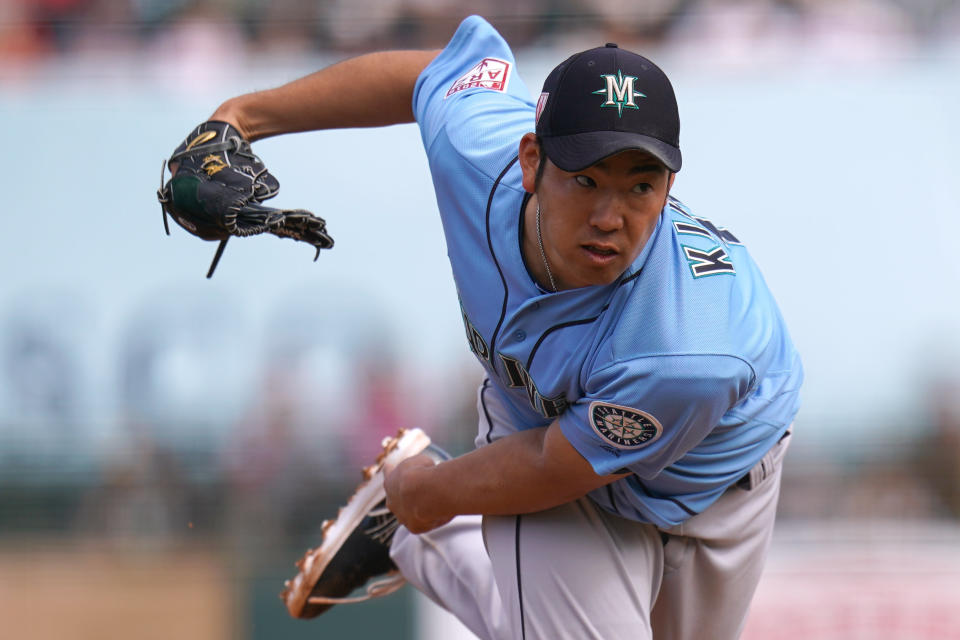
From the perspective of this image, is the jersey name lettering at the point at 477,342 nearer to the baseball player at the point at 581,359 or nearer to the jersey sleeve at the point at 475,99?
the baseball player at the point at 581,359

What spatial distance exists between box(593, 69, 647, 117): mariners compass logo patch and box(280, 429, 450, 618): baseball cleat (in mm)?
1200

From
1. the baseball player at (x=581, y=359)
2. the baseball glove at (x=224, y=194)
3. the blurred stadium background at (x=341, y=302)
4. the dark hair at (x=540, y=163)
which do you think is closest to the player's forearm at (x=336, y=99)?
the baseball player at (x=581, y=359)

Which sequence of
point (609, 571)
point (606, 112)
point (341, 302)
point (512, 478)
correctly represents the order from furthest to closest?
1. point (341, 302)
2. point (609, 571)
3. point (512, 478)
4. point (606, 112)

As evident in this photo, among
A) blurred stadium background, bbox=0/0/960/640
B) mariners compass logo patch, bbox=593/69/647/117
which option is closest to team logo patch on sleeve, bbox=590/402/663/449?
mariners compass logo patch, bbox=593/69/647/117

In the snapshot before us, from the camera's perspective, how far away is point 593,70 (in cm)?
196

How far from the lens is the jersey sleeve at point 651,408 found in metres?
1.99

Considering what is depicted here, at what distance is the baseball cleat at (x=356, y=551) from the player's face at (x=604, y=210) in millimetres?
1019

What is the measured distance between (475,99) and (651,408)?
0.76 metres

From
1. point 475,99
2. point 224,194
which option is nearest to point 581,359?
point 475,99

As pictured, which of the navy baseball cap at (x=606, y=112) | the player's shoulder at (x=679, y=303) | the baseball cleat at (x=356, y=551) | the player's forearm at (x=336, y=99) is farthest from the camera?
the baseball cleat at (x=356, y=551)

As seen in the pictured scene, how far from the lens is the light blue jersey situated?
6.61 feet

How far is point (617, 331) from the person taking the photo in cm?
203

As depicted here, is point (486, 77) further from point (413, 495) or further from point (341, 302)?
point (341, 302)

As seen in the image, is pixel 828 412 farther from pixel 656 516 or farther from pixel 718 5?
pixel 656 516
